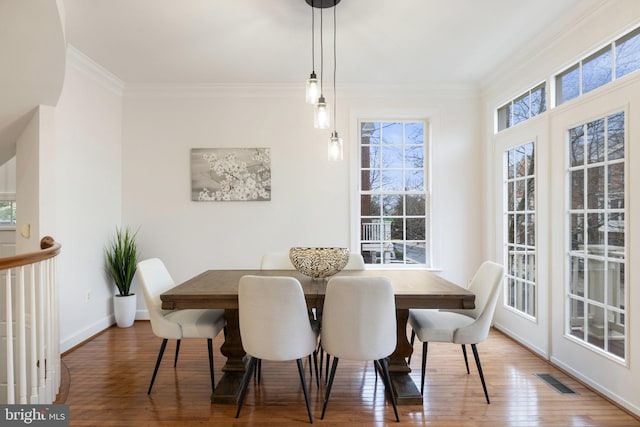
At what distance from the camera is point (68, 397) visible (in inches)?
96.5

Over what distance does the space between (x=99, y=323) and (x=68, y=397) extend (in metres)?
1.46

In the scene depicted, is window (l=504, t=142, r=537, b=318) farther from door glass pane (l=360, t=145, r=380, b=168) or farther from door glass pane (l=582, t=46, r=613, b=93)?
door glass pane (l=360, t=145, r=380, b=168)

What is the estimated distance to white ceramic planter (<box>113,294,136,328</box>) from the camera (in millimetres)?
3934

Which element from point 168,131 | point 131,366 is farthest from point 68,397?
point 168,131

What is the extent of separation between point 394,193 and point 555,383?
2.40 m

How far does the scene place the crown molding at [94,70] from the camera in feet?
10.9

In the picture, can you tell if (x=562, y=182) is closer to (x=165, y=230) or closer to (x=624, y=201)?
(x=624, y=201)

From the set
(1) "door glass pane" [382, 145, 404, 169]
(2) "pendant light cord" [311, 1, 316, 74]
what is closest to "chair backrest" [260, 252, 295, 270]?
(2) "pendant light cord" [311, 1, 316, 74]

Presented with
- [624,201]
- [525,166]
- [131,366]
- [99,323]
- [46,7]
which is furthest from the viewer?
[99,323]

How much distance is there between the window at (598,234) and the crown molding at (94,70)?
4.34m

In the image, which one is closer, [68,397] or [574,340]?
[68,397]

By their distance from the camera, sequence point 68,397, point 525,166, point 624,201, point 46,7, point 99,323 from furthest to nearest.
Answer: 1. point 99,323
2. point 525,166
3. point 68,397
4. point 624,201
5. point 46,7

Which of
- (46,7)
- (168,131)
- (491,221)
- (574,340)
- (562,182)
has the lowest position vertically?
(574,340)

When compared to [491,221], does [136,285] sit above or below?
below
